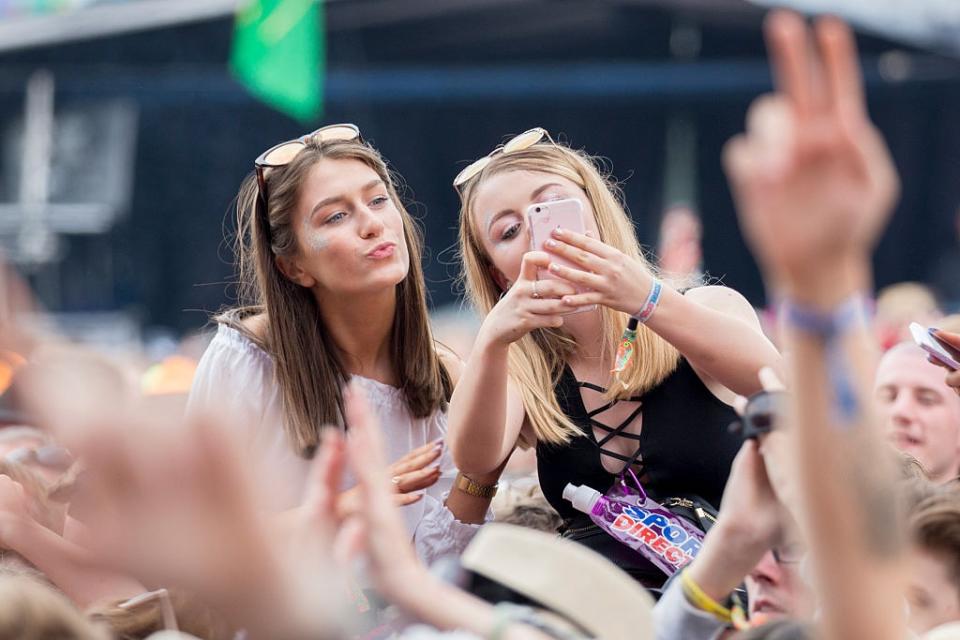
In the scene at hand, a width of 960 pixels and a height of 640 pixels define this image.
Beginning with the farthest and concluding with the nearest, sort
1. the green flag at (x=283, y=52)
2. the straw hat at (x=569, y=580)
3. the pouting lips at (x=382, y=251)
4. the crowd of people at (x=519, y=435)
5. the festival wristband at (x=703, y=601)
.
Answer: the green flag at (x=283, y=52) → the pouting lips at (x=382, y=251) → the festival wristband at (x=703, y=601) → the straw hat at (x=569, y=580) → the crowd of people at (x=519, y=435)

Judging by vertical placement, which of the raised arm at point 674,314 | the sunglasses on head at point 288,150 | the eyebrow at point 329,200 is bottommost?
the raised arm at point 674,314

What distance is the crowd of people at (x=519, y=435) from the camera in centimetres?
118

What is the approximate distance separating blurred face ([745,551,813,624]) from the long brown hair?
1.39 metres

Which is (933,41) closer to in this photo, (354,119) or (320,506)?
(354,119)

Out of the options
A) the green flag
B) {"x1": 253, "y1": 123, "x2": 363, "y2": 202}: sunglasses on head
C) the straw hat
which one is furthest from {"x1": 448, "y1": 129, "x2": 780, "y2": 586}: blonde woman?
the green flag

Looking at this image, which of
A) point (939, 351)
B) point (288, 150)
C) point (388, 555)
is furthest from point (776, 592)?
point (288, 150)

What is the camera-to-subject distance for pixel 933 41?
1002 centimetres

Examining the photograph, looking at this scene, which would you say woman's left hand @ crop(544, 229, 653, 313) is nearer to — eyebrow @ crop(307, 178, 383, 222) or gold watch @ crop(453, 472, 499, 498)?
gold watch @ crop(453, 472, 499, 498)

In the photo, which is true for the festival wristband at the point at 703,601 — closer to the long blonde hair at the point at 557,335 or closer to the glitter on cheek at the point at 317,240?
the long blonde hair at the point at 557,335

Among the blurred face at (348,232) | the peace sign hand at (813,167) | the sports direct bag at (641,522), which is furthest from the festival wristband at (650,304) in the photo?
the peace sign hand at (813,167)

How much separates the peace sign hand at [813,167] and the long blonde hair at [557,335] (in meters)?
1.57

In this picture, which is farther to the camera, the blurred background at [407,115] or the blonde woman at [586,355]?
the blurred background at [407,115]

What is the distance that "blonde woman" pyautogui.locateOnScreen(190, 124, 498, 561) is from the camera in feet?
9.82

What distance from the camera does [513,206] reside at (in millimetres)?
2754
